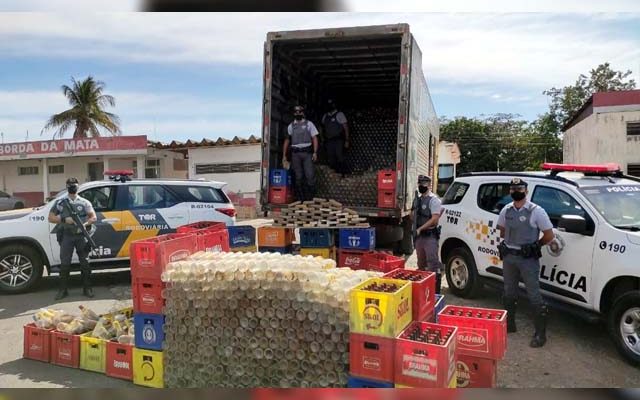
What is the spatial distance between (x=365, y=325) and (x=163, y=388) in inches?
76.4

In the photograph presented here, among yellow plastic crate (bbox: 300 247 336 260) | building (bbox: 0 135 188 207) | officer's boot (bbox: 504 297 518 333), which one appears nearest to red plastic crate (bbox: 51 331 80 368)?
yellow plastic crate (bbox: 300 247 336 260)

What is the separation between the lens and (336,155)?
9797 mm

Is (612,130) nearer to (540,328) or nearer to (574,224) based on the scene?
(574,224)

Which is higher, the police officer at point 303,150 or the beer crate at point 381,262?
the police officer at point 303,150

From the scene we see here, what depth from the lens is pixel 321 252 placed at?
7062mm

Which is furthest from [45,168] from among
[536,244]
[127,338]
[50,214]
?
[536,244]

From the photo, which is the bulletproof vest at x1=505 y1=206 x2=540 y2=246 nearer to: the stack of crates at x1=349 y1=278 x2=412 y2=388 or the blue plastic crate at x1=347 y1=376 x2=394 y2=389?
the stack of crates at x1=349 y1=278 x2=412 y2=388

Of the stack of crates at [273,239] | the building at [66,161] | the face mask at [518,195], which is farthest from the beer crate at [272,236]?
the building at [66,161]

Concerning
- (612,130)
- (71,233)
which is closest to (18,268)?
(71,233)

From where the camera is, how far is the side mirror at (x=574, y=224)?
516 cm

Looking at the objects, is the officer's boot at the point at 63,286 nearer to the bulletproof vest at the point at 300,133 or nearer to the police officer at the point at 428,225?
the bulletproof vest at the point at 300,133

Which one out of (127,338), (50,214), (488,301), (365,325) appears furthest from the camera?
(50,214)

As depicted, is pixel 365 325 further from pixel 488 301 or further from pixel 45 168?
pixel 45 168

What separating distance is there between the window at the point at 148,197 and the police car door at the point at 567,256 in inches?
232
